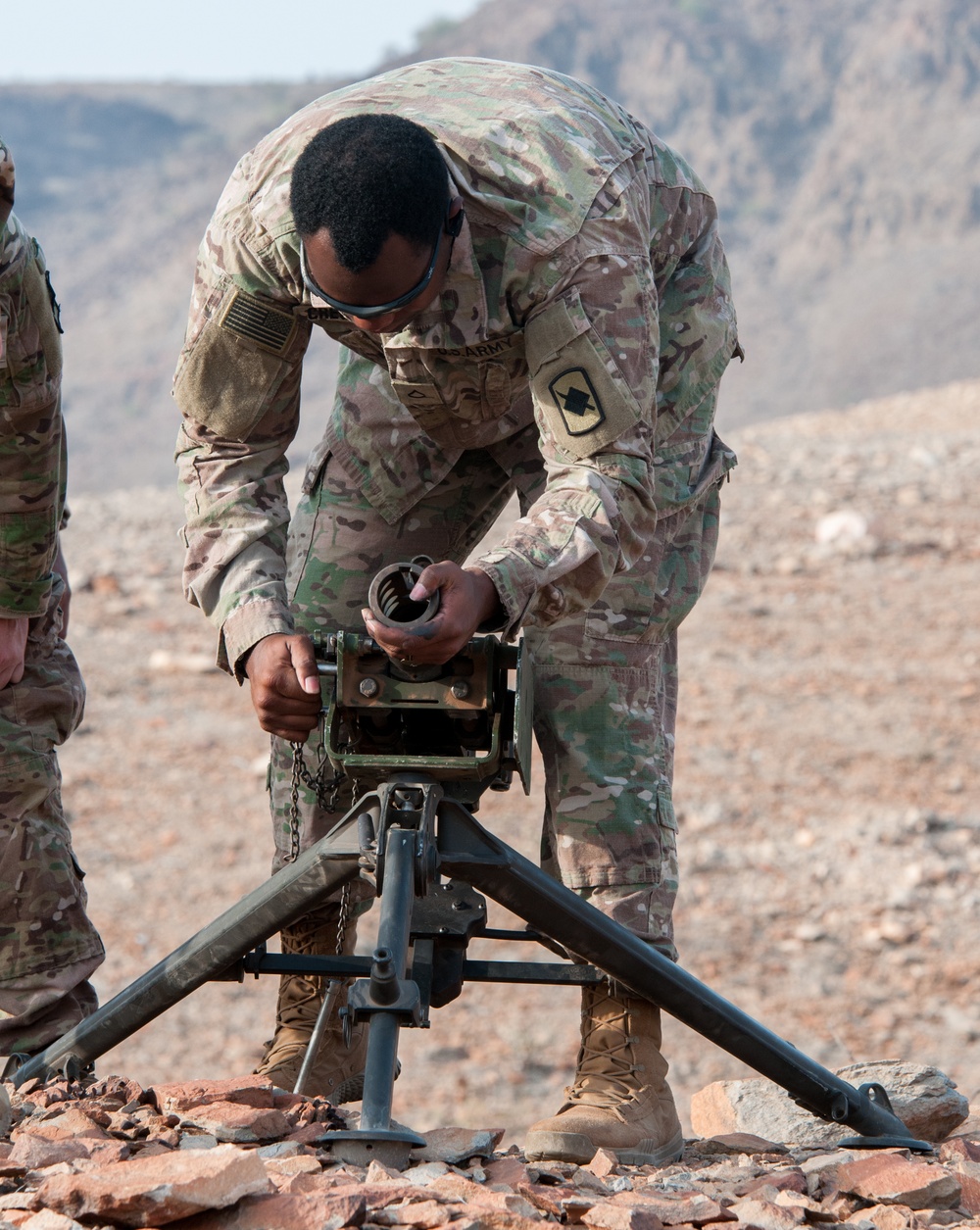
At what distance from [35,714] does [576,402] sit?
1.24 meters

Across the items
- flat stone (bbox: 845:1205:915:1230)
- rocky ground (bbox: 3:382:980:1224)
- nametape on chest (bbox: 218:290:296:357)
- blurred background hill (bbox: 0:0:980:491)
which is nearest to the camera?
flat stone (bbox: 845:1205:915:1230)

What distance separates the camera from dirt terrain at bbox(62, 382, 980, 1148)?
18.0 feet

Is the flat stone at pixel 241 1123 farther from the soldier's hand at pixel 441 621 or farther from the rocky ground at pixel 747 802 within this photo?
the rocky ground at pixel 747 802

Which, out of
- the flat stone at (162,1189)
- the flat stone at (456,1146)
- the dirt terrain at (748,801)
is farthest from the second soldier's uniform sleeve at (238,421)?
the dirt terrain at (748,801)

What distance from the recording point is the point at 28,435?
2.98 metres

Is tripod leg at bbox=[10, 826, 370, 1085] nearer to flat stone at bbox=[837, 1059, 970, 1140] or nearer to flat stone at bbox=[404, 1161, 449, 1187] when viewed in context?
flat stone at bbox=[404, 1161, 449, 1187]

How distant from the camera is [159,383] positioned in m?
36.0

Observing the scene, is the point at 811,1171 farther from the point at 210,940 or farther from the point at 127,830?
the point at 127,830

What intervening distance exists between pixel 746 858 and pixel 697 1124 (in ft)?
10.2

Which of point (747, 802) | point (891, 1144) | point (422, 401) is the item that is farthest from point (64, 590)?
point (747, 802)

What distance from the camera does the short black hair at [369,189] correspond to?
2.39m

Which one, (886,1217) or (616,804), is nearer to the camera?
(886,1217)

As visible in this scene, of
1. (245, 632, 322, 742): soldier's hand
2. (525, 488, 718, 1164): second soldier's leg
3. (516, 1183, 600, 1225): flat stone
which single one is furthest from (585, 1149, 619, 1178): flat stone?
(245, 632, 322, 742): soldier's hand

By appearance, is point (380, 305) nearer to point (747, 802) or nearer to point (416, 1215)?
point (416, 1215)
